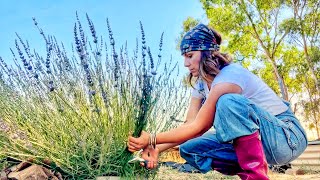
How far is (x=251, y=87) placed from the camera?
2.41m

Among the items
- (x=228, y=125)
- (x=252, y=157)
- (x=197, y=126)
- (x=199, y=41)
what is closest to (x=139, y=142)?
(x=197, y=126)

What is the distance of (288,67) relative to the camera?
19609 mm

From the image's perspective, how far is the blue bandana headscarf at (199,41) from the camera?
2441 mm

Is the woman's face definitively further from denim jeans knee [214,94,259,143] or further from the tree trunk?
the tree trunk

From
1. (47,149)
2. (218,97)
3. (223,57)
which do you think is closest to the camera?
(218,97)

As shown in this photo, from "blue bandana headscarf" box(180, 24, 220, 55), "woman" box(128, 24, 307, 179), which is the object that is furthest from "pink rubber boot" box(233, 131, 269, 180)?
"blue bandana headscarf" box(180, 24, 220, 55)

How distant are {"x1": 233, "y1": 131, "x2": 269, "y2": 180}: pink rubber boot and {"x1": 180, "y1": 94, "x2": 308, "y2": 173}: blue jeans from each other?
0.04m

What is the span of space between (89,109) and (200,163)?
767 millimetres

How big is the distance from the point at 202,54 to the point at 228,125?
47 cm

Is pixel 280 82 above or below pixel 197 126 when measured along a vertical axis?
above

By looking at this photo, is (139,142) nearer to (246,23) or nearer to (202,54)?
(202,54)

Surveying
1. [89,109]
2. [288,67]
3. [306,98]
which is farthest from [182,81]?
[306,98]

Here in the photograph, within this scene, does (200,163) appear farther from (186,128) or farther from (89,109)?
(89,109)

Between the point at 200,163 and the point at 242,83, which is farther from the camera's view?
the point at 200,163
